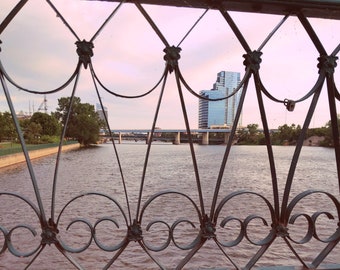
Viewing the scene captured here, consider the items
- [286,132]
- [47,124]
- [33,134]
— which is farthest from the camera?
[47,124]

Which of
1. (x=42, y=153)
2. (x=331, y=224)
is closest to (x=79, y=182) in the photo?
(x=331, y=224)

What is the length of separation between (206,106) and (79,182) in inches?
466

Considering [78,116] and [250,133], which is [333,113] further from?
[78,116]

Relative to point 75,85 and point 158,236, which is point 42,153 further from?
point 75,85

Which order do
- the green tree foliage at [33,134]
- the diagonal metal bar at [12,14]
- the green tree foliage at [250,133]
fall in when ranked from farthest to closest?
the green tree foliage at [33,134] → the green tree foliage at [250,133] → the diagonal metal bar at [12,14]

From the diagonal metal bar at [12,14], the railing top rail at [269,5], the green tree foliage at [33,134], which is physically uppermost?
the railing top rail at [269,5]

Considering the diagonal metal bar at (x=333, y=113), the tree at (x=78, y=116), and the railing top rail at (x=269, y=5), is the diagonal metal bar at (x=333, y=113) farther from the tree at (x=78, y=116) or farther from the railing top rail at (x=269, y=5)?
the tree at (x=78, y=116)

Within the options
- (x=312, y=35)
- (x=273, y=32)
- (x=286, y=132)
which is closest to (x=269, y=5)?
(x=273, y=32)

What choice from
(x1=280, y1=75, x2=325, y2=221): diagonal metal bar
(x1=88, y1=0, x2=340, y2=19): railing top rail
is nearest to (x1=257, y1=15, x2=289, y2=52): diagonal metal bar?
(x1=88, y1=0, x2=340, y2=19): railing top rail

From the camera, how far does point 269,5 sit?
3.52 ft

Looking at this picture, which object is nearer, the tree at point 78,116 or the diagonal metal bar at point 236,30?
the diagonal metal bar at point 236,30

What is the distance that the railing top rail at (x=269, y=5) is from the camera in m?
1.05

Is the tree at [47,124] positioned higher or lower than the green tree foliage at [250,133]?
higher

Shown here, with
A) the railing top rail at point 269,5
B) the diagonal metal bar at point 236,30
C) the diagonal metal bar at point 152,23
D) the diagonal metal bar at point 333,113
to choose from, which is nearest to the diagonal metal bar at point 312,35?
the railing top rail at point 269,5
